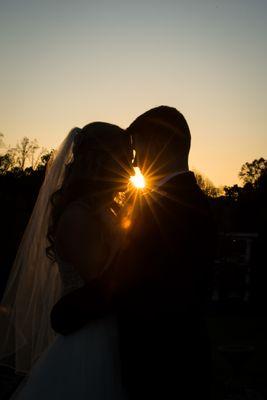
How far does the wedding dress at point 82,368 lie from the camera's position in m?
2.56

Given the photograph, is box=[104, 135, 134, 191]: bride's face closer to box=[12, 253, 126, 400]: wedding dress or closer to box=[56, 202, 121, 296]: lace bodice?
box=[56, 202, 121, 296]: lace bodice

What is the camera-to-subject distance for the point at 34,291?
3.98 m

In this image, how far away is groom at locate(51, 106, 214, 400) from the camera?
7.54ft

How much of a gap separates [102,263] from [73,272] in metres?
0.46

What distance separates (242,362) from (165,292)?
7.29 metres

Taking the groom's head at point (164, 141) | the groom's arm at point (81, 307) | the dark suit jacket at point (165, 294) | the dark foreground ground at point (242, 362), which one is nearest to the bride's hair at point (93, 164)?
the groom's head at point (164, 141)

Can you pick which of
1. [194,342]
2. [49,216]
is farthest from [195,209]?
[49,216]

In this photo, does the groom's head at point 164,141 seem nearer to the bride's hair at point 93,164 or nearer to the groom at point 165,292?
the groom at point 165,292

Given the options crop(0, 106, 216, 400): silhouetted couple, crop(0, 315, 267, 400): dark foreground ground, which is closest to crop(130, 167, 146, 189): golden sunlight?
crop(0, 106, 216, 400): silhouetted couple

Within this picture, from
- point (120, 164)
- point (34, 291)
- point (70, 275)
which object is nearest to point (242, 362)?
point (34, 291)

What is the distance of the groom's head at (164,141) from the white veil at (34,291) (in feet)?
4.17

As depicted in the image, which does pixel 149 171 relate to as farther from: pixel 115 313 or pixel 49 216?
pixel 49 216

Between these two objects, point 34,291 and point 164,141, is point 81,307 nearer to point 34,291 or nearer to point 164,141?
point 164,141

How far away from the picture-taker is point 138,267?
7.56 ft
